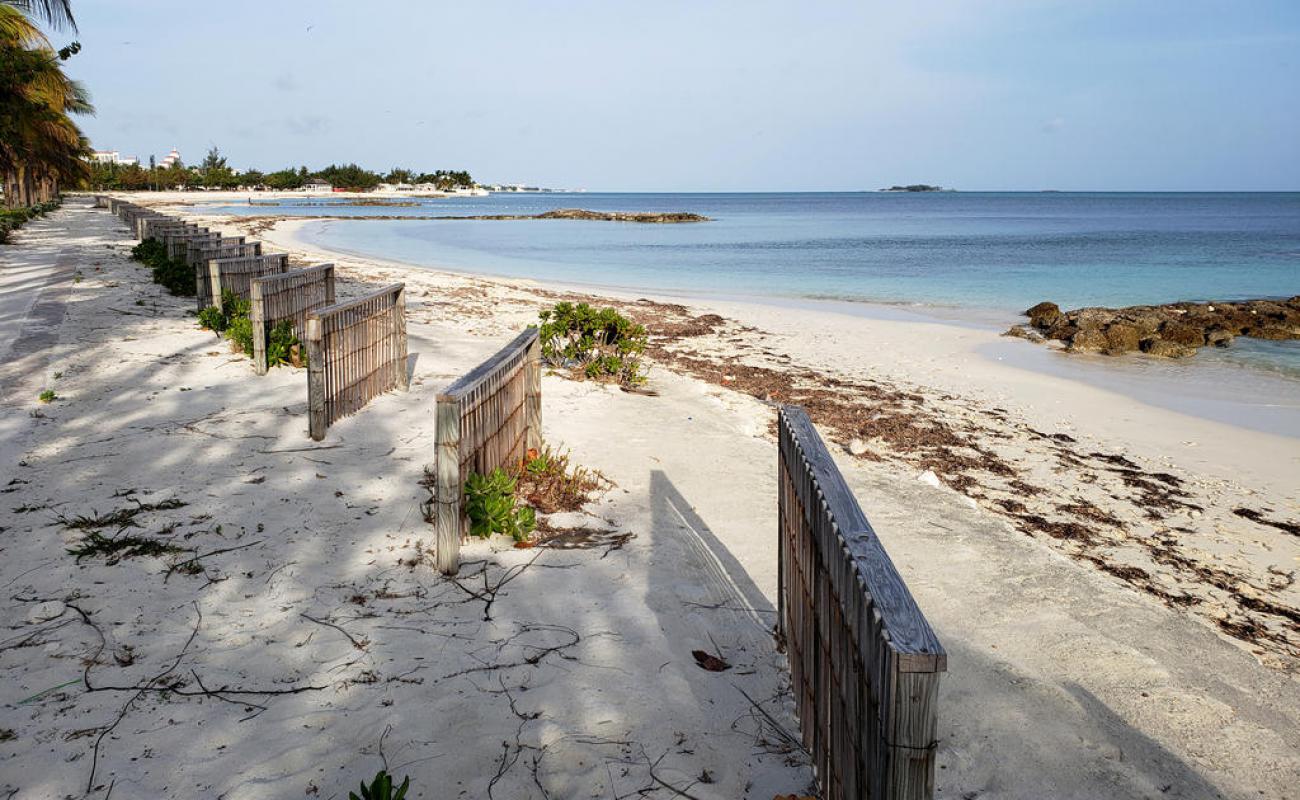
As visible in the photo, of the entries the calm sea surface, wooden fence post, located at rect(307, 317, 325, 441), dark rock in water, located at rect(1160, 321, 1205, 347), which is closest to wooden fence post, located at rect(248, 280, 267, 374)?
wooden fence post, located at rect(307, 317, 325, 441)

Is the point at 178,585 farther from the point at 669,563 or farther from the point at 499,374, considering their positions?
the point at 669,563

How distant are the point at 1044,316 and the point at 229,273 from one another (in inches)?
650

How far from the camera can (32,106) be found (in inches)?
528

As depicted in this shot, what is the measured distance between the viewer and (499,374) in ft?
18.2

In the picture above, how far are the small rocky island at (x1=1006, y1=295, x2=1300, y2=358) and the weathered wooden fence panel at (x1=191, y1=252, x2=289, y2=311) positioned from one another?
13869 millimetres

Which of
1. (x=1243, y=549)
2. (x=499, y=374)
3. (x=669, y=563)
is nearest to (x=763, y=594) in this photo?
(x=669, y=563)

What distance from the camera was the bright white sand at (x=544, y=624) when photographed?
323cm

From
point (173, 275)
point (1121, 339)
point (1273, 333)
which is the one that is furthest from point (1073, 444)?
point (173, 275)

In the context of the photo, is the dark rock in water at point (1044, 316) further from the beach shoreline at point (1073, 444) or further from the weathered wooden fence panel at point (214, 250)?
the weathered wooden fence panel at point (214, 250)

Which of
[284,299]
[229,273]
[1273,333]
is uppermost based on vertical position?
[229,273]

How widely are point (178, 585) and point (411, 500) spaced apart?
5.34 feet

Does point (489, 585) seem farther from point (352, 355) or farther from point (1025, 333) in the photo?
point (1025, 333)

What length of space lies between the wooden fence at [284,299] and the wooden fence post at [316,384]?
47.4 inches

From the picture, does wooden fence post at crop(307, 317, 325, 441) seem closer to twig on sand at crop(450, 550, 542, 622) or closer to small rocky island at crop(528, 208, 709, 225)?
twig on sand at crop(450, 550, 542, 622)
